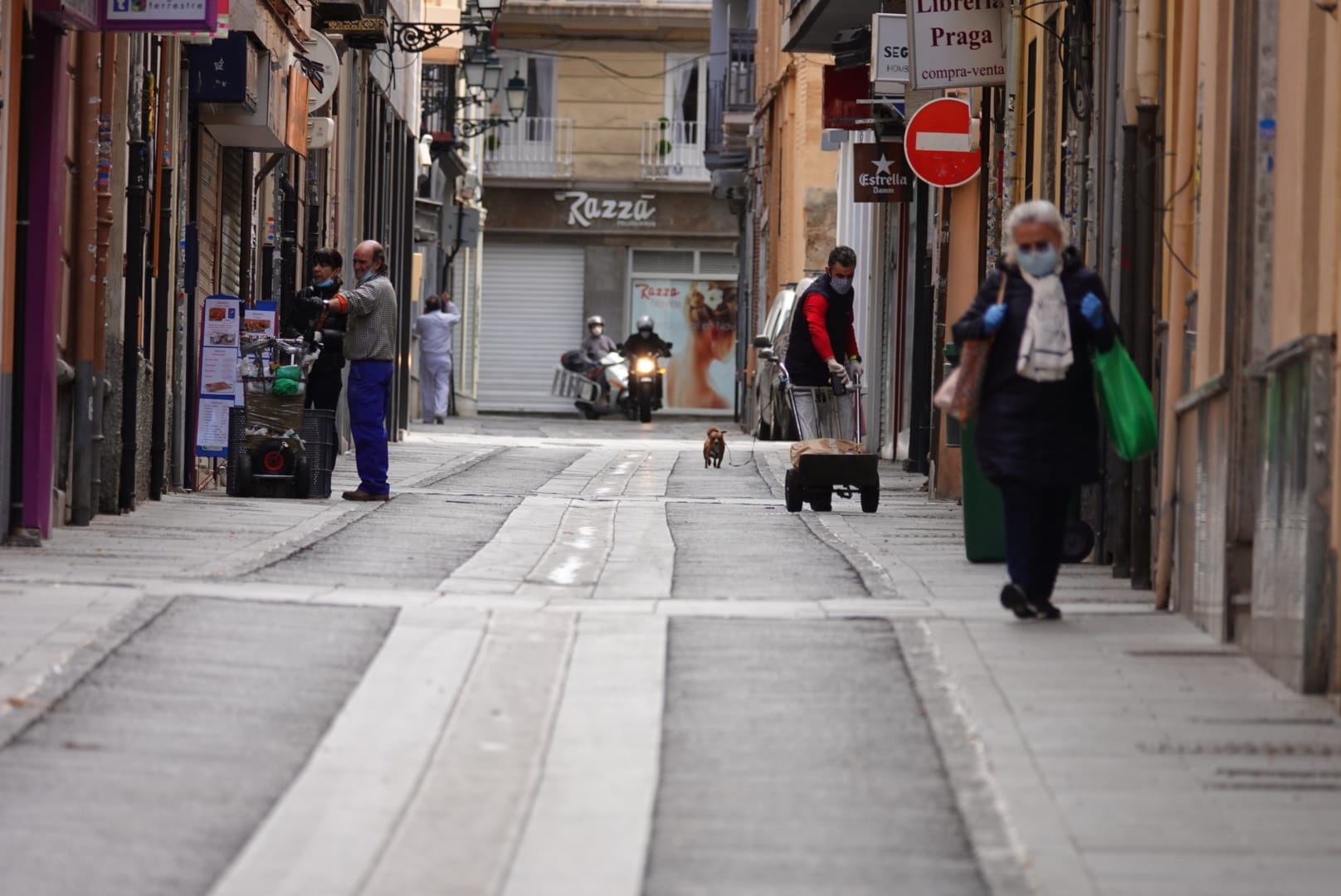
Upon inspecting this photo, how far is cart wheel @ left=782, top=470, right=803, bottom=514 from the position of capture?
53.7ft

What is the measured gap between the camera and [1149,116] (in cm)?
1112

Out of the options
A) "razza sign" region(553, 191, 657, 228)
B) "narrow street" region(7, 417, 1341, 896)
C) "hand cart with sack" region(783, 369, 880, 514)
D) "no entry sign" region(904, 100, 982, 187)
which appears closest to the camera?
"narrow street" region(7, 417, 1341, 896)

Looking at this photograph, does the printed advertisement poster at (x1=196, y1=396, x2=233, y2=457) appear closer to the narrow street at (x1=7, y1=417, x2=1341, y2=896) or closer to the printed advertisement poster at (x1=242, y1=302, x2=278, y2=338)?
the printed advertisement poster at (x1=242, y1=302, x2=278, y2=338)

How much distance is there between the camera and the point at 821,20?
2673cm

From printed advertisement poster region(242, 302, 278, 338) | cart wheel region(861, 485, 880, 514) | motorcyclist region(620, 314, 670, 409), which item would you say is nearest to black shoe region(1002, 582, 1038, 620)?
cart wheel region(861, 485, 880, 514)

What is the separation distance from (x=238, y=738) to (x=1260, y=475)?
11.9 ft

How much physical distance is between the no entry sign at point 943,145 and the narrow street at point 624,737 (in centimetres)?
690

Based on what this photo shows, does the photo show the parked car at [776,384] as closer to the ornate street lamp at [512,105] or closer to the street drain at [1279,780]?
the ornate street lamp at [512,105]

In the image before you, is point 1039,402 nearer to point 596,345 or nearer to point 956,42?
point 956,42

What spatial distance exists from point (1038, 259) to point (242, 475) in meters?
8.11

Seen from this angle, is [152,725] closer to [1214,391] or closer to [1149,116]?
[1214,391]

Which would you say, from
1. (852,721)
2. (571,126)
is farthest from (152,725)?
(571,126)

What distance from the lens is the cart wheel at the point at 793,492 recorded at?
1636cm

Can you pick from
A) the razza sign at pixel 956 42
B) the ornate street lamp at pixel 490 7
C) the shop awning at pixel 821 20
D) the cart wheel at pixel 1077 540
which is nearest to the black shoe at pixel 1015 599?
the cart wheel at pixel 1077 540
